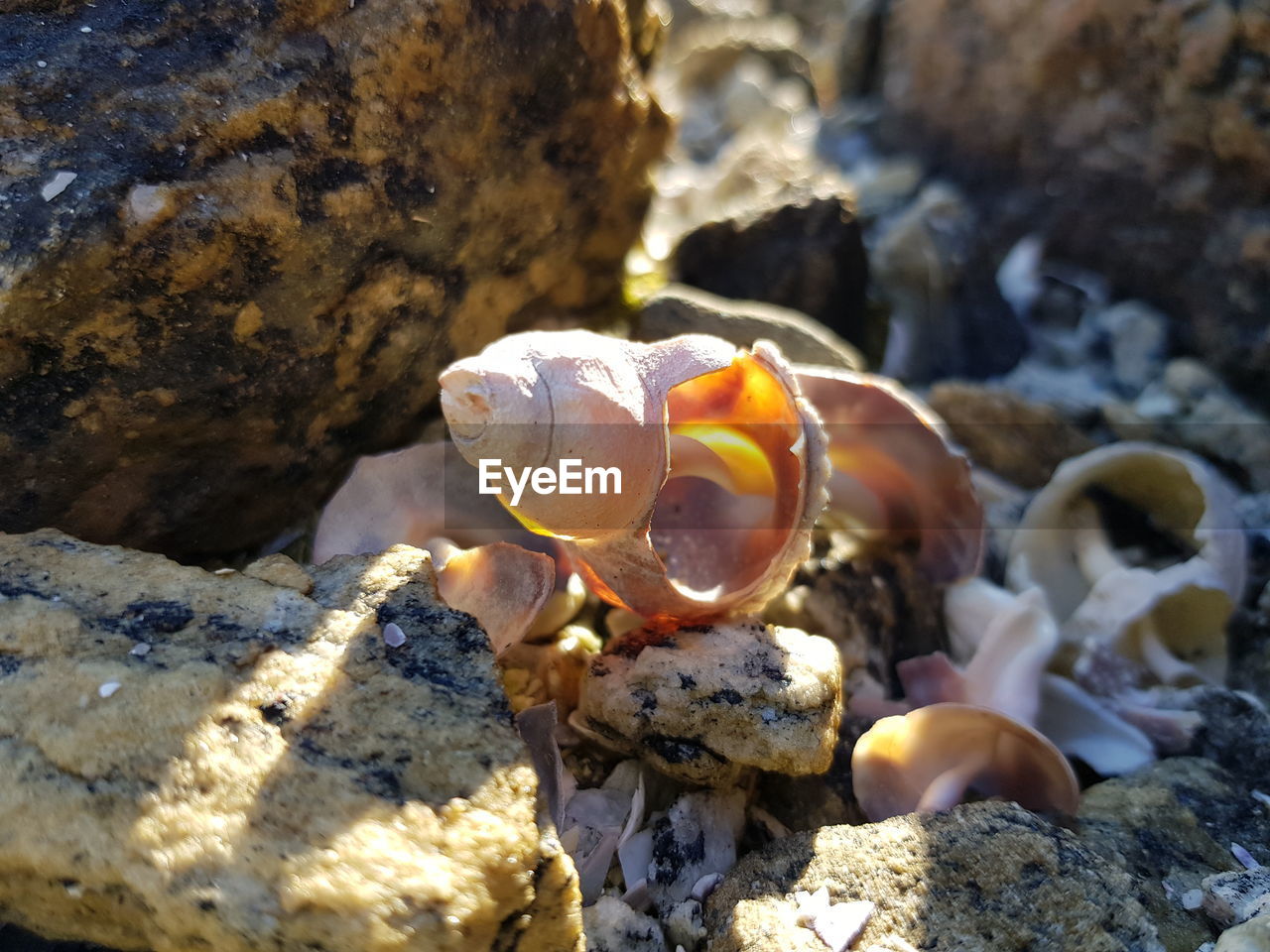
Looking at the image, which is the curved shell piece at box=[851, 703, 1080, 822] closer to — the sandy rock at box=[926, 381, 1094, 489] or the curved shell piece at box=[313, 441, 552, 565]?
the curved shell piece at box=[313, 441, 552, 565]

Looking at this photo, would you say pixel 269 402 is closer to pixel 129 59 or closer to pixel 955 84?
pixel 129 59

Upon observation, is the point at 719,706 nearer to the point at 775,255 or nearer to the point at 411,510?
the point at 411,510

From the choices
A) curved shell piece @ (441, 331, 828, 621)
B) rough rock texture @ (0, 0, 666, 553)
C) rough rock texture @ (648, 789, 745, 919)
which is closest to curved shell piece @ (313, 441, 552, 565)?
rough rock texture @ (0, 0, 666, 553)

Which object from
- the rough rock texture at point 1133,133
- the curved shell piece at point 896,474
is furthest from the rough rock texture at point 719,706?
the rough rock texture at point 1133,133

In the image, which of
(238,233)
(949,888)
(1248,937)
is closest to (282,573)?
(238,233)

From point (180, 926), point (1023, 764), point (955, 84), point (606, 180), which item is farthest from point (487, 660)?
point (955, 84)

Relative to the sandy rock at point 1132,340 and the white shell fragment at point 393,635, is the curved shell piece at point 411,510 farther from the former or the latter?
the sandy rock at point 1132,340
